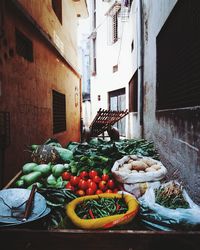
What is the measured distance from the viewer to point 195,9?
3.22 meters

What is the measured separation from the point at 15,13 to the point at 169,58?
321cm

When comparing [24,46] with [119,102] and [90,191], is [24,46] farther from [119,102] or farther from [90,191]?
[119,102]

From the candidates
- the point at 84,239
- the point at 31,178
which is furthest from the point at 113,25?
the point at 84,239

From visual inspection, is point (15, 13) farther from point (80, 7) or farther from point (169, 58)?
point (80, 7)

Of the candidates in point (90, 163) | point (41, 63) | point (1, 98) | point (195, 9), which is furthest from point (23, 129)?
point (195, 9)

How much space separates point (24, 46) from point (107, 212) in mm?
4425

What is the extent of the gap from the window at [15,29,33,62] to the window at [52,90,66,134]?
2.45m

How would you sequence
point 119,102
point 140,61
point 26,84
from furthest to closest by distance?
1. point 119,102
2. point 140,61
3. point 26,84

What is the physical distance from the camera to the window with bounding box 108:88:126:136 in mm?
15227

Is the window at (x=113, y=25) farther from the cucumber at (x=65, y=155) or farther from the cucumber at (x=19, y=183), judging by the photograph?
the cucumber at (x=19, y=183)

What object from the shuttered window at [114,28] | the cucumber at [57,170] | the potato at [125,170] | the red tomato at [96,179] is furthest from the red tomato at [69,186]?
the shuttered window at [114,28]

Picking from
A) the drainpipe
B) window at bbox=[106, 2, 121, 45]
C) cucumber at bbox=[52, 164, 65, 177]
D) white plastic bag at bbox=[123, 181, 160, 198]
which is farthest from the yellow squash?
window at bbox=[106, 2, 121, 45]

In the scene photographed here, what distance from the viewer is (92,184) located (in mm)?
3693

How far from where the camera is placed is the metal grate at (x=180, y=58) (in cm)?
328
